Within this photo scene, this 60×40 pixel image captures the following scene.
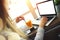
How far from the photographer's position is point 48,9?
1994 millimetres

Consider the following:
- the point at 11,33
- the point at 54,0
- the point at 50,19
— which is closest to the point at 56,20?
the point at 50,19

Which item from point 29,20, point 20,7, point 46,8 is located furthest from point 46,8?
point 20,7

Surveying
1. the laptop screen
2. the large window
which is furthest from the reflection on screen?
the large window

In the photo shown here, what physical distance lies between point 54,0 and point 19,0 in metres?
0.62

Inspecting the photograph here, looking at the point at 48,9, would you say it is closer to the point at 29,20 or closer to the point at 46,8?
the point at 46,8

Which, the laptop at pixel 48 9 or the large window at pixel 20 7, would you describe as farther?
the large window at pixel 20 7

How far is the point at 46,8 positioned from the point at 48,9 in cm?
4

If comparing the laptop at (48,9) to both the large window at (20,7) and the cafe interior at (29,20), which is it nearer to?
the cafe interior at (29,20)

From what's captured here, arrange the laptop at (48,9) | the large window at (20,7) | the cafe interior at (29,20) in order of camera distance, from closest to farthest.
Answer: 1. the cafe interior at (29,20)
2. the laptop at (48,9)
3. the large window at (20,7)

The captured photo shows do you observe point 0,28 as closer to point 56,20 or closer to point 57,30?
point 57,30

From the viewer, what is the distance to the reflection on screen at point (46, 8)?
6.29 ft

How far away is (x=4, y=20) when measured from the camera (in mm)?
1197

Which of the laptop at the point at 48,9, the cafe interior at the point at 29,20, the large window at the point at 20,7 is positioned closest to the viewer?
the cafe interior at the point at 29,20

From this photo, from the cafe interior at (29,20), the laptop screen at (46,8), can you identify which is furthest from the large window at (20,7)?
the laptop screen at (46,8)
